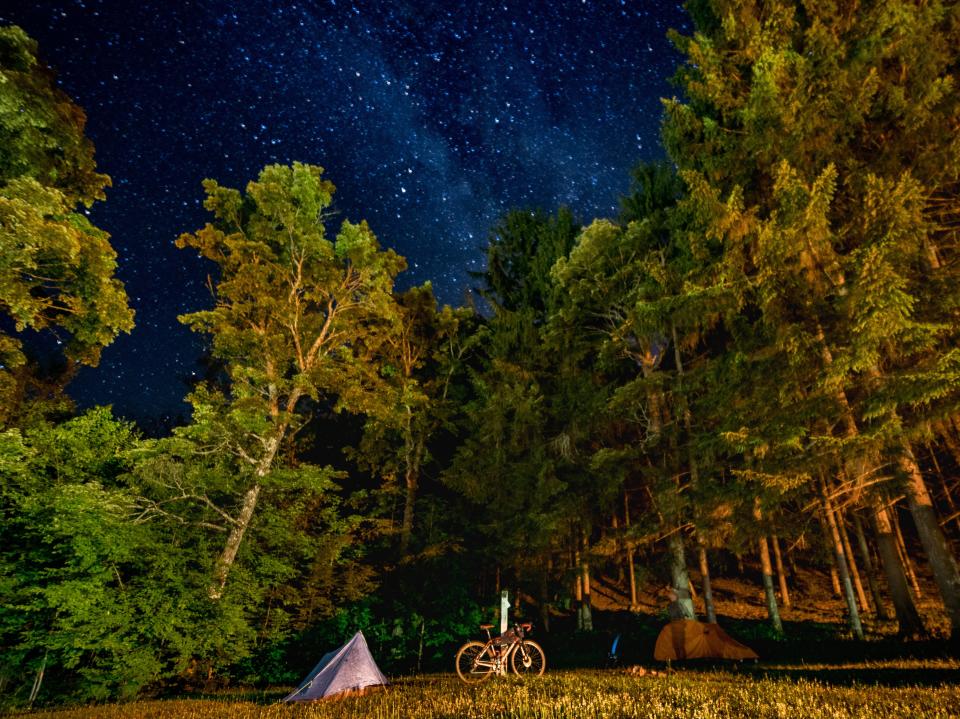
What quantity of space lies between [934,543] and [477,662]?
32.0 feet

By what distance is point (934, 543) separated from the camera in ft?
31.4

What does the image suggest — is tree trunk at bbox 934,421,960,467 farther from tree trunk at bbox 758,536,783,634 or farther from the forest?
tree trunk at bbox 758,536,783,634

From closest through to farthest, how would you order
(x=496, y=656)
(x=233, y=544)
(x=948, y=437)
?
(x=496, y=656) < (x=948, y=437) < (x=233, y=544)

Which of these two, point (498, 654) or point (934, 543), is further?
point (934, 543)

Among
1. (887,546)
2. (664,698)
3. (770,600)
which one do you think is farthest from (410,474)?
(887,546)

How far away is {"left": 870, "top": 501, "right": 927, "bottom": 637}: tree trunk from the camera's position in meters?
10.4

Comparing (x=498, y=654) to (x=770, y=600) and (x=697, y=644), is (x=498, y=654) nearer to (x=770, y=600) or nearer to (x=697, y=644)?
(x=697, y=644)

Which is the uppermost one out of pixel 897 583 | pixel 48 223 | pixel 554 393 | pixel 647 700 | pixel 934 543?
pixel 554 393

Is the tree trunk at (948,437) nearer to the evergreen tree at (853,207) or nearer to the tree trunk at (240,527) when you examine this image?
the evergreen tree at (853,207)

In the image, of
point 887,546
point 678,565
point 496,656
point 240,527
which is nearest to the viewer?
point 496,656

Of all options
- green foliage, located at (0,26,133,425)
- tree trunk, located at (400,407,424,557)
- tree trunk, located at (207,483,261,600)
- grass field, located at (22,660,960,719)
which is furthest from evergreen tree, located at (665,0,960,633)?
tree trunk, located at (207,483,261,600)

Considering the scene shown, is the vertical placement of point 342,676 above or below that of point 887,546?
below

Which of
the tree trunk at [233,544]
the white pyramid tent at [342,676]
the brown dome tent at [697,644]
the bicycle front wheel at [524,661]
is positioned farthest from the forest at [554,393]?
the bicycle front wheel at [524,661]

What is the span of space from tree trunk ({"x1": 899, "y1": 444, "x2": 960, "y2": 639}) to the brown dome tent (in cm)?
417
